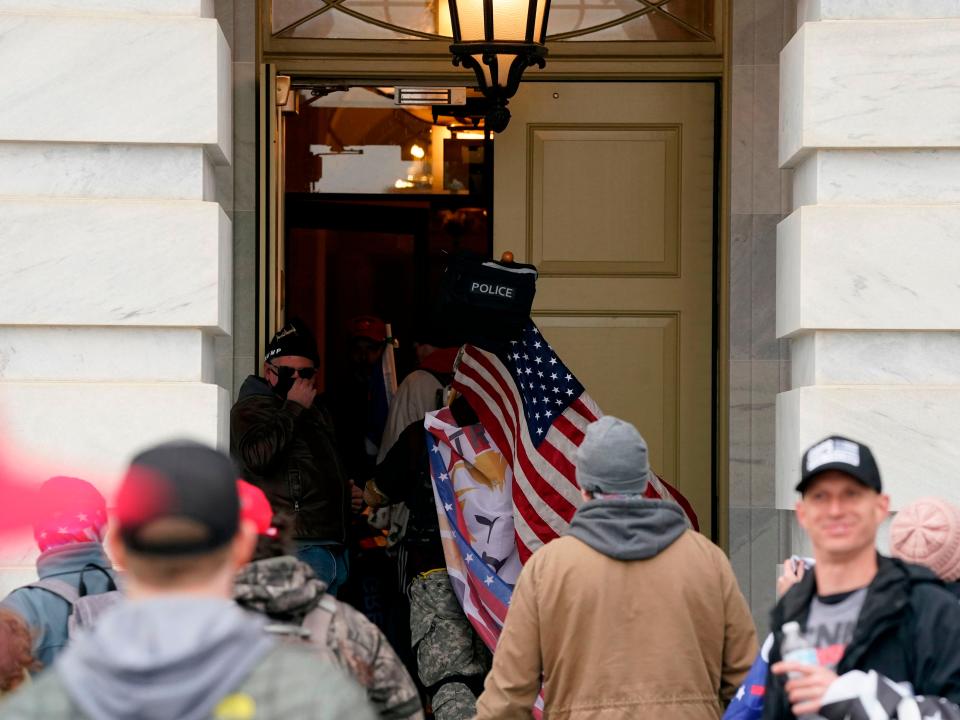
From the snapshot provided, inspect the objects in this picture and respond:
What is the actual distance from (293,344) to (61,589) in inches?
103

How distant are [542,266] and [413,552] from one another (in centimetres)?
173

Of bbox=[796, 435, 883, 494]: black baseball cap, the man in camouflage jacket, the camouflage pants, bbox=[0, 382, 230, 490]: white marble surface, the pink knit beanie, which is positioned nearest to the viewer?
bbox=[796, 435, 883, 494]: black baseball cap

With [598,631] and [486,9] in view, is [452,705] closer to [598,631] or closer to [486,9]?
[598,631]

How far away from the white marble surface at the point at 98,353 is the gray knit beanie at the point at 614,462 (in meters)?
1.97

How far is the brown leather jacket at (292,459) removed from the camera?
7102 millimetres

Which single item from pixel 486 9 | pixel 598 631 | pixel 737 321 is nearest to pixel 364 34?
pixel 486 9

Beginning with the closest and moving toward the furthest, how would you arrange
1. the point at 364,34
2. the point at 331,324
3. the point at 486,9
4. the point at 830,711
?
1. the point at 830,711
2. the point at 486,9
3. the point at 364,34
4. the point at 331,324

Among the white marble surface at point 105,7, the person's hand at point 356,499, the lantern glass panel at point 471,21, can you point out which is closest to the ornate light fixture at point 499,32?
the lantern glass panel at point 471,21

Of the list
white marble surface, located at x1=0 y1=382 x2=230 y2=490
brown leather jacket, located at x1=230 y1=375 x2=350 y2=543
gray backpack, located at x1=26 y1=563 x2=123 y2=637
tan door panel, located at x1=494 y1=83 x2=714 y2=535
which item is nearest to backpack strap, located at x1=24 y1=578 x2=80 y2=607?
gray backpack, located at x1=26 y1=563 x2=123 y2=637

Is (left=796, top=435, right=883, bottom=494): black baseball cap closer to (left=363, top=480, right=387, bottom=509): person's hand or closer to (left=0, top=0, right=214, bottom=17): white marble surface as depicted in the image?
(left=0, top=0, right=214, bottom=17): white marble surface

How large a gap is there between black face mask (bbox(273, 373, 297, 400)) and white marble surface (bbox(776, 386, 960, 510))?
2.51m

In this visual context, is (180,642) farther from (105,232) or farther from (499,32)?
(499,32)

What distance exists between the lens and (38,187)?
20.1 ft

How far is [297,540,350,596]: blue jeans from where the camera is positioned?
730cm
